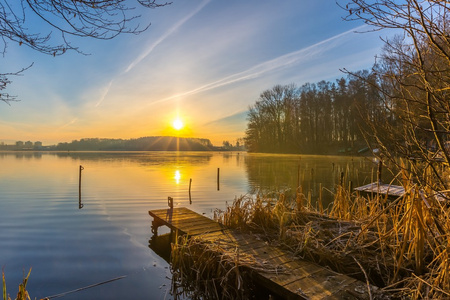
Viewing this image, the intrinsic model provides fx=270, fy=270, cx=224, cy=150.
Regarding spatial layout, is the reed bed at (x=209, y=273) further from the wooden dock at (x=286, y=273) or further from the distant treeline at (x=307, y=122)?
the distant treeline at (x=307, y=122)

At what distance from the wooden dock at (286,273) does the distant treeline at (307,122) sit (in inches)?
1894

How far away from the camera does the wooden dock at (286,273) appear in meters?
3.58

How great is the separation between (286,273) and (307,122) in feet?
193

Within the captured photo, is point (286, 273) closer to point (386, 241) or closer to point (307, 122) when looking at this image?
point (386, 241)

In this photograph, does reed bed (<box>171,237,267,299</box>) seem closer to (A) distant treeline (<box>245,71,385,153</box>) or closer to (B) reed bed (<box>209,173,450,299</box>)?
(B) reed bed (<box>209,173,450,299</box>)

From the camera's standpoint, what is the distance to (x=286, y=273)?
4.15 meters

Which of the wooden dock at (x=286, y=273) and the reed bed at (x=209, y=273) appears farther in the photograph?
the reed bed at (x=209, y=273)

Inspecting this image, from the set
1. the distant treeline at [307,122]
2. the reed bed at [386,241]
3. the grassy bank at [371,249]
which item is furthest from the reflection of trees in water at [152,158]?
the grassy bank at [371,249]

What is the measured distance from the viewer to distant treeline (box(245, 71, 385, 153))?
53031mm

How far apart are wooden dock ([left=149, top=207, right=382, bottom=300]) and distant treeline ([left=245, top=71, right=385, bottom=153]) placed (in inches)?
1894

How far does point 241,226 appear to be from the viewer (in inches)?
256

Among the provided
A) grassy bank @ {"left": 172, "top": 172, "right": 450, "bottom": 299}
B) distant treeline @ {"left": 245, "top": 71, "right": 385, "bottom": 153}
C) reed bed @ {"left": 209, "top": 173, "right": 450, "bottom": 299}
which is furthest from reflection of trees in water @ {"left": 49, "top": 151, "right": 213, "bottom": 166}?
grassy bank @ {"left": 172, "top": 172, "right": 450, "bottom": 299}

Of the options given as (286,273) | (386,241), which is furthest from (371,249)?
(286,273)

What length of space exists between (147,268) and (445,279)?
578 cm
